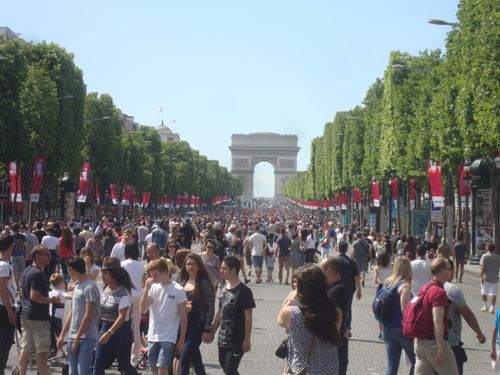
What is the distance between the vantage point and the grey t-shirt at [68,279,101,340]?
1223 cm

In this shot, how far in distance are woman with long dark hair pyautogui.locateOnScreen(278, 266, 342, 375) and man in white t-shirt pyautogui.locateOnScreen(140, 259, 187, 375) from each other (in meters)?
3.61

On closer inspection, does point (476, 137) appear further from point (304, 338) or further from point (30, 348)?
point (304, 338)

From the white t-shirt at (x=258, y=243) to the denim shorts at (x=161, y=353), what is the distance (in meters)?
23.1

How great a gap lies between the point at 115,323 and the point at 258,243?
23.2 meters

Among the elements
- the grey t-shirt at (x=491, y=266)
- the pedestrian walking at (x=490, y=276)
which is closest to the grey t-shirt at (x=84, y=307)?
the pedestrian walking at (x=490, y=276)

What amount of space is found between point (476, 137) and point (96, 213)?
203 feet

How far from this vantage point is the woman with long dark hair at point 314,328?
8539 mm

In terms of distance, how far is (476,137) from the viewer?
39.4 m

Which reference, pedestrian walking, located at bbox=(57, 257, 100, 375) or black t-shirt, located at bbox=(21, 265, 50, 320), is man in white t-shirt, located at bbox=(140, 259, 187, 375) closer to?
pedestrian walking, located at bbox=(57, 257, 100, 375)

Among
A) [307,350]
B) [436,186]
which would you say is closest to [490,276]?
[307,350]

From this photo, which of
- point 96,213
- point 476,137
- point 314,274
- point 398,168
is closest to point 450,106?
point 476,137

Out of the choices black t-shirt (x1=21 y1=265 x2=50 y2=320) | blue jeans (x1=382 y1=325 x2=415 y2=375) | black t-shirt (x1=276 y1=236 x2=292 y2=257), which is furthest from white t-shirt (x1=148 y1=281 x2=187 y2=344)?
black t-shirt (x1=276 y1=236 x2=292 y2=257)

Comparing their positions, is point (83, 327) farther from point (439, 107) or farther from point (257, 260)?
point (439, 107)

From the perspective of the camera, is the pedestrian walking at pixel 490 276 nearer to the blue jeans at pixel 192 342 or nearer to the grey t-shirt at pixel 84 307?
the blue jeans at pixel 192 342
